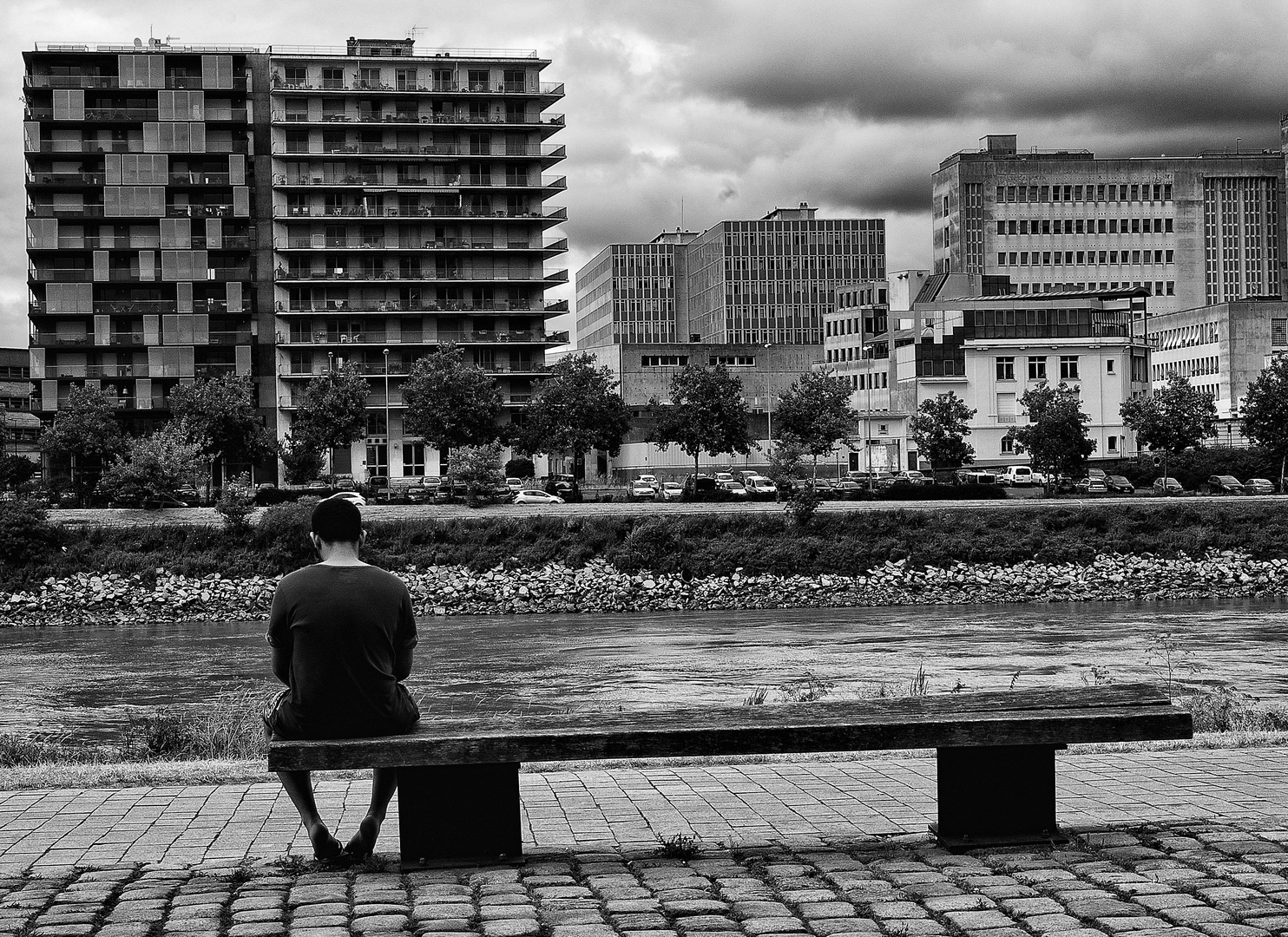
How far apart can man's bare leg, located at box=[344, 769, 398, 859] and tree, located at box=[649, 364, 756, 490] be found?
252 feet

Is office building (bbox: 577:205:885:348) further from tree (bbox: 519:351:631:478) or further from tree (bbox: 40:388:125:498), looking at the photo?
tree (bbox: 40:388:125:498)

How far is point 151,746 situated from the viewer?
45.8 ft

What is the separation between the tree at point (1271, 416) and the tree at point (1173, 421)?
3387 millimetres

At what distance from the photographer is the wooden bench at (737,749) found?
7.61m

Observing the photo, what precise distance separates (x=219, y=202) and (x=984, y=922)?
10841 cm

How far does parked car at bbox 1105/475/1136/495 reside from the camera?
83000 millimetres

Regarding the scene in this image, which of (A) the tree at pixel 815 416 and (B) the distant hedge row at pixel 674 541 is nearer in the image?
(B) the distant hedge row at pixel 674 541

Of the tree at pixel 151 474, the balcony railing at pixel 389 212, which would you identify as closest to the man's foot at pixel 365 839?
the tree at pixel 151 474

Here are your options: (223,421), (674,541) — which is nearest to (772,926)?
(674,541)

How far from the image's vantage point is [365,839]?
7.77 metres

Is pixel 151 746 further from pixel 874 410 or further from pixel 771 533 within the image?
pixel 874 410

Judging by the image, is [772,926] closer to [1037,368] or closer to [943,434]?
[943,434]

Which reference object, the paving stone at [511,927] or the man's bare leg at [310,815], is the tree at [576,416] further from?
the paving stone at [511,927]

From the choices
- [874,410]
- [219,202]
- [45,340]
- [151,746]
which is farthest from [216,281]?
[151,746]
